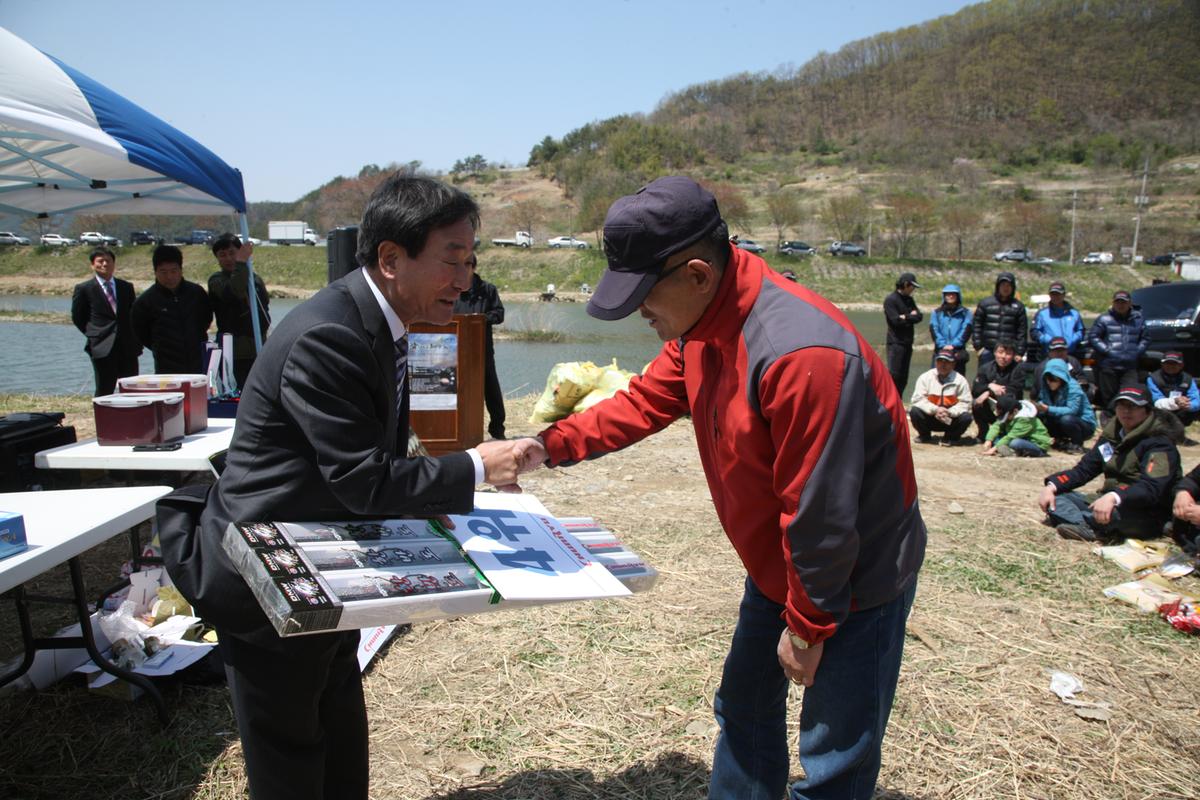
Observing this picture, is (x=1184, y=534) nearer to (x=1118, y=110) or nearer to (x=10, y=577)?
(x=10, y=577)

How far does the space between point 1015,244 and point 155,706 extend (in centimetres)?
6765

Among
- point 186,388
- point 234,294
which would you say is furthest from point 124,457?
point 234,294

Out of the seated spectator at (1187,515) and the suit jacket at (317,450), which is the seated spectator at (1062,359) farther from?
the suit jacket at (317,450)

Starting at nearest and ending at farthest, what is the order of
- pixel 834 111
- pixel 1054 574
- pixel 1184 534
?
pixel 1054 574
pixel 1184 534
pixel 834 111

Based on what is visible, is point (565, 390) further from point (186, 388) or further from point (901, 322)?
point (901, 322)

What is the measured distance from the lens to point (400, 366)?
1835 millimetres

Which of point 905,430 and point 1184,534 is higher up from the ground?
point 905,430

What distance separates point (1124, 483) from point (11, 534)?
637cm

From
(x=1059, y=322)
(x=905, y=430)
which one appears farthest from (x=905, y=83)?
(x=905, y=430)

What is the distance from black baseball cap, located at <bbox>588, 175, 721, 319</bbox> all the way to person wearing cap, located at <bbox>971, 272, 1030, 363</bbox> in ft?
29.8

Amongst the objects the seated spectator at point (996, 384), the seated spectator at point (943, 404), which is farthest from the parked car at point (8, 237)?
the seated spectator at point (996, 384)

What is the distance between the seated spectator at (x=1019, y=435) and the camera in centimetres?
788

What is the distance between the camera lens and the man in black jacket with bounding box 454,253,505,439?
7.10 meters

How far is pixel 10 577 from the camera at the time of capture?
2.17m
